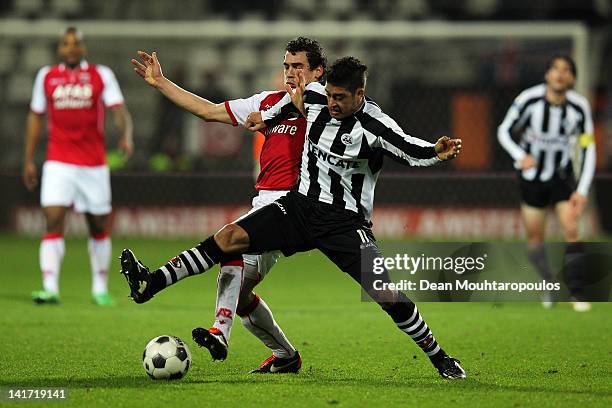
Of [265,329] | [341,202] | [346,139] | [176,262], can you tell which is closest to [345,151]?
[346,139]

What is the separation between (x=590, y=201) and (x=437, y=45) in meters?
4.19

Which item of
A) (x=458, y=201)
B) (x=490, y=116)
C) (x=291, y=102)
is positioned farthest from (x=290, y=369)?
(x=490, y=116)

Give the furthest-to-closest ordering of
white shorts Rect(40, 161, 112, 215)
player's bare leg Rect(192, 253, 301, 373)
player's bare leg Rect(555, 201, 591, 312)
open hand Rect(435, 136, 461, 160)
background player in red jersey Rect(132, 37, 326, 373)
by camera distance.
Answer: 1. player's bare leg Rect(555, 201, 591, 312)
2. white shorts Rect(40, 161, 112, 215)
3. background player in red jersey Rect(132, 37, 326, 373)
4. player's bare leg Rect(192, 253, 301, 373)
5. open hand Rect(435, 136, 461, 160)

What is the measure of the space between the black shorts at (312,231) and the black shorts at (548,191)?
421 cm

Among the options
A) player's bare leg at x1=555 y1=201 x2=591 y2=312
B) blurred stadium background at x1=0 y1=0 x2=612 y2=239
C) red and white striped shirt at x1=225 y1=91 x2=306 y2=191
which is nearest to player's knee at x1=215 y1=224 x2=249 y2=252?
red and white striped shirt at x1=225 y1=91 x2=306 y2=191

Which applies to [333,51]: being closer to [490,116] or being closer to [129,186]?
[490,116]

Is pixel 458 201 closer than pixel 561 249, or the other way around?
pixel 561 249

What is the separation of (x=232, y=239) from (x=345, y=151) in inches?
29.2

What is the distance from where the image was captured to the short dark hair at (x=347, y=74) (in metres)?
6.05

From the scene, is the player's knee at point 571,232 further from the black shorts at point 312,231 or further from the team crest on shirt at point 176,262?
the team crest on shirt at point 176,262

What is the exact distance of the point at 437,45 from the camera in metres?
18.1

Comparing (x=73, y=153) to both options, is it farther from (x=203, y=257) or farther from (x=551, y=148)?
(x=203, y=257)

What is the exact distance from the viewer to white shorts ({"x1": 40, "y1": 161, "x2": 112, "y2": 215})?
393 inches

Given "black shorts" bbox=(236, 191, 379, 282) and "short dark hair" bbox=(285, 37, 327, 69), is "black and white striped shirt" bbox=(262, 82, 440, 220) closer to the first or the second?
"black shorts" bbox=(236, 191, 379, 282)
